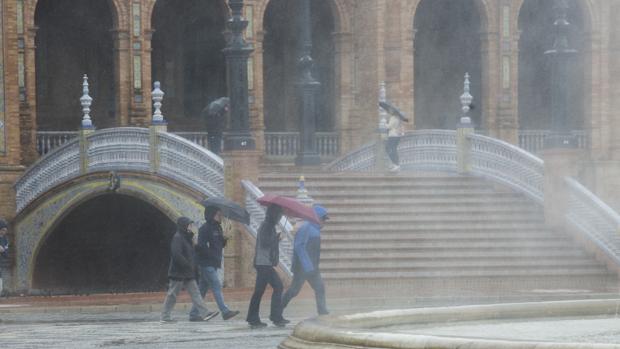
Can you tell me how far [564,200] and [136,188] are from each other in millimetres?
7959

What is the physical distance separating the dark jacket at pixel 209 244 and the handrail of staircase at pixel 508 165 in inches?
356

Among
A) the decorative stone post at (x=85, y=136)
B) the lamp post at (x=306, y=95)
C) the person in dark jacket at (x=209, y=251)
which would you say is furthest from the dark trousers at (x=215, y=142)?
the person in dark jacket at (x=209, y=251)

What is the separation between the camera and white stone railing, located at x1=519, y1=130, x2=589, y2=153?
129 feet

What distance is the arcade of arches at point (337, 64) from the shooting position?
37125mm

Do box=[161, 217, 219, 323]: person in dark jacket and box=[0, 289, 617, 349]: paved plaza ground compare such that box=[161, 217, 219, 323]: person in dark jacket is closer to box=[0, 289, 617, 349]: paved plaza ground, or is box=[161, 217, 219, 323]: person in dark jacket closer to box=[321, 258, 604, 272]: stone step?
box=[0, 289, 617, 349]: paved plaza ground

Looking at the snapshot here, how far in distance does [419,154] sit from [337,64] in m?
8.19

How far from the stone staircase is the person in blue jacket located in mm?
4869

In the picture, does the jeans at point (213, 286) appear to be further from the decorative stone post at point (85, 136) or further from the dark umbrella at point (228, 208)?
the decorative stone post at point (85, 136)

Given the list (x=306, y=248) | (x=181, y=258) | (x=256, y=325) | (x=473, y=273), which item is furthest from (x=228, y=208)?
(x=473, y=273)

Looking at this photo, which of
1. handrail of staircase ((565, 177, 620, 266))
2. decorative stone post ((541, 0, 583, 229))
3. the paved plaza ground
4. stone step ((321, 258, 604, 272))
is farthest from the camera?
→ decorative stone post ((541, 0, 583, 229))

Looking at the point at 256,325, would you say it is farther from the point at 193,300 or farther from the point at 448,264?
the point at 448,264

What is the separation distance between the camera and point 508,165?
29.0m

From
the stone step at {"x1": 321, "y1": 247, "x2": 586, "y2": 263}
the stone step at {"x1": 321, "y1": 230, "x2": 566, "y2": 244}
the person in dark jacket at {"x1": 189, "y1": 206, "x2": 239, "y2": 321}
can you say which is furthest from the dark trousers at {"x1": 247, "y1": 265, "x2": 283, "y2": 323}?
the stone step at {"x1": 321, "y1": 230, "x2": 566, "y2": 244}

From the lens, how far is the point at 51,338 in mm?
17469
